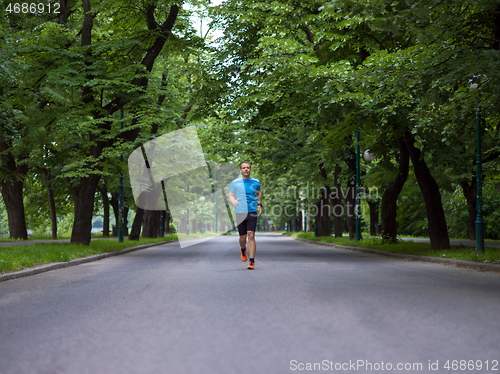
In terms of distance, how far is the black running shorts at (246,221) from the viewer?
11.4m

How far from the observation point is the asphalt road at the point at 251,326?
437 centimetres

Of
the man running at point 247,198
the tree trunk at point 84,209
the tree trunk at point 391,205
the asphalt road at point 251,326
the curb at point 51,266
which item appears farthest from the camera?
the tree trunk at point 391,205

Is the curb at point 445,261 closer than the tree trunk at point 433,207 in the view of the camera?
Yes

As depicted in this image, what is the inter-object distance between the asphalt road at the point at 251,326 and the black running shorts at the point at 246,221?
4.84 feet

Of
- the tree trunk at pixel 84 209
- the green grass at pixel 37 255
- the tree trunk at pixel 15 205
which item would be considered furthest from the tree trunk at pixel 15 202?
the green grass at pixel 37 255

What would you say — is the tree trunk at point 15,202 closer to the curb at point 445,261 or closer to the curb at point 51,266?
the curb at point 51,266

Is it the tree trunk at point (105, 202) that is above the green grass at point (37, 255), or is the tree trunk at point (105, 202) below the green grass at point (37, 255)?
above

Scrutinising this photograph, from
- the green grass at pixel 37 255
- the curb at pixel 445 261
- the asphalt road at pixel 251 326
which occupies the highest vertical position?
the green grass at pixel 37 255

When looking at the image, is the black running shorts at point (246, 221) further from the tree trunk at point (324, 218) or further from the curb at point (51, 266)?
the tree trunk at point (324, 218)

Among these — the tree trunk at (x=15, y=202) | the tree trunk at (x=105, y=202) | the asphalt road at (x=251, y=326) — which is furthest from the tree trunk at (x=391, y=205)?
the tree trunk at (x=105, y=202)

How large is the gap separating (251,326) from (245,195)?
5.71 metres

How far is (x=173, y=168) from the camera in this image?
107 ft

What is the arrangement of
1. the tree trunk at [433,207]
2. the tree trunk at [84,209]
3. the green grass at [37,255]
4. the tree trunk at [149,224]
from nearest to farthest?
the green grass at [37,255], the tree trunk at [433,207], the tree trunk at [84,209], the tree trunk at [149,224]

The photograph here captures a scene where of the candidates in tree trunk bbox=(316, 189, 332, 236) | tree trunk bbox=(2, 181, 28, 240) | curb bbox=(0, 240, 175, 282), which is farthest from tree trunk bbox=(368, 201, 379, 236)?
curb bbox=(0, 240, 175, 282)
